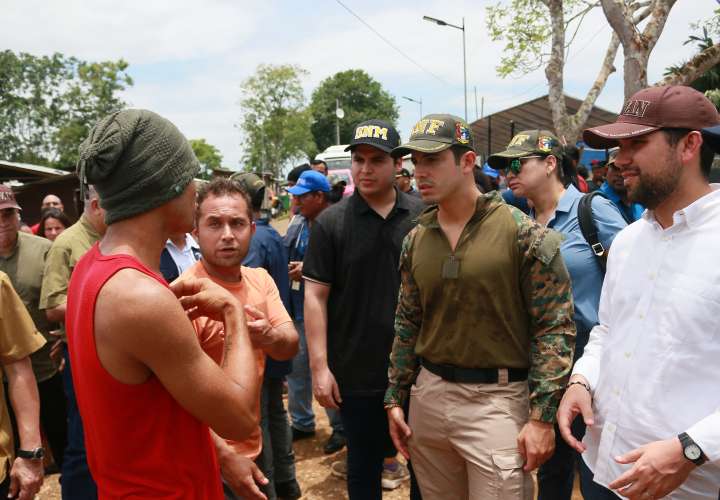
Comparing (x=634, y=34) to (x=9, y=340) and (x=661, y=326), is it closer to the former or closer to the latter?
(x=661, y=326)

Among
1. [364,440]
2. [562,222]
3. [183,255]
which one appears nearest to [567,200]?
[562,222]

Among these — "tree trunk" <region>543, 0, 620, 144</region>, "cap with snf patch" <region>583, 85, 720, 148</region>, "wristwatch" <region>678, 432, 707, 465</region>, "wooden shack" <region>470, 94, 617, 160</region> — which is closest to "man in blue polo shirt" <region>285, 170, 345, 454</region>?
"cap with snf patch" <region>583, 85, 720, 148</region>

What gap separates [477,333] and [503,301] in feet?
0.60

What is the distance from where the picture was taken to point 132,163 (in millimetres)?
1485

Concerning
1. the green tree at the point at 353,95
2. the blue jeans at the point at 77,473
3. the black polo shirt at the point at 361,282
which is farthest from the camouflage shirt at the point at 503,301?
the green tree at the point at 353,95

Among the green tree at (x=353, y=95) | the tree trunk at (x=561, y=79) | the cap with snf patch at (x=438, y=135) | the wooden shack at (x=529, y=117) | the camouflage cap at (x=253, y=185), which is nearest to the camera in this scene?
the cap with snf patch at (x=438, y=135)

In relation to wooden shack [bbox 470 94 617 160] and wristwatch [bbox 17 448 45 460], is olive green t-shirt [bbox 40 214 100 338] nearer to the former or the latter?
wristwatch [bbox 17 448 45 460]

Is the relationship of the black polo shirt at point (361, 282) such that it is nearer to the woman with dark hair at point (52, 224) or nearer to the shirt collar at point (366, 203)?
the shirt collar at point (366, 203)

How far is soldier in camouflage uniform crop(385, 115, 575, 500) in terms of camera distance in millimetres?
2365

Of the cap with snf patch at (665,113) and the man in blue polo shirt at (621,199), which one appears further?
the man in blue polo shirt at (621,199)

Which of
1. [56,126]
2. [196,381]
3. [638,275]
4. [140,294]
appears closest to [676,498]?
[638,275]

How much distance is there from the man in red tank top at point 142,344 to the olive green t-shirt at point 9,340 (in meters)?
1.07

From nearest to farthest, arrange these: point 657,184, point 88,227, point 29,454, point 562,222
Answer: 1. point 657,184
2. point 29,454
3. point 562,222
4. point 88,227

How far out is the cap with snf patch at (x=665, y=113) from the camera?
6.18 feet
